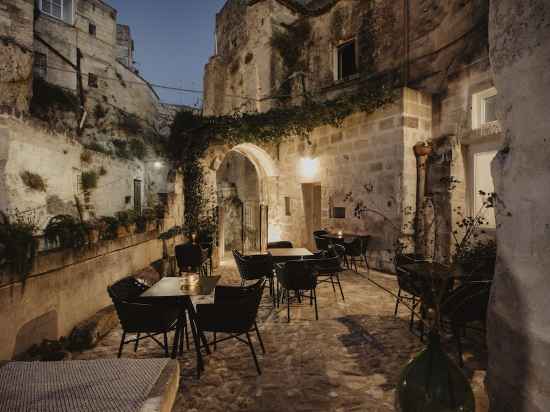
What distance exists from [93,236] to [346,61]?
8.67 metres

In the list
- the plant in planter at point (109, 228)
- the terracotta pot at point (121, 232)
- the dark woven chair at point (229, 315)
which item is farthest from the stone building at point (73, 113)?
the dark woven chair at point (229, 315)

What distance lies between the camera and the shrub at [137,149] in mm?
18250

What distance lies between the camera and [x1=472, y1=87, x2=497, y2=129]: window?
→ 5.48 m

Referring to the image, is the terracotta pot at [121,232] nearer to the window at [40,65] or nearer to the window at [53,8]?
the window at [40,65]

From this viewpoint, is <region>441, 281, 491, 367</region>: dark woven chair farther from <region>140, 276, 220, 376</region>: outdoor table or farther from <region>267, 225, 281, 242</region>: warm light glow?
<region>267, 225, 281, 242</region>: warm light glow

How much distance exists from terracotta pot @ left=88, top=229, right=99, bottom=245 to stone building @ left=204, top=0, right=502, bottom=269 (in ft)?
11.9

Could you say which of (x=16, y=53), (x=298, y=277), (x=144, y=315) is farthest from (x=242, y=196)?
(x=144, y=315)

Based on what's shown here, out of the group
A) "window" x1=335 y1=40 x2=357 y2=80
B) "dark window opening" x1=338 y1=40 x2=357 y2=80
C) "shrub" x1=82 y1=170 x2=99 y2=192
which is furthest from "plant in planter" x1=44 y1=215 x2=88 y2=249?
"shrub" x1=82 y1=170 x2=99 y2=192

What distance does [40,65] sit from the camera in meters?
14.3

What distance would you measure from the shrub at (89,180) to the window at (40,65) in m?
5.35

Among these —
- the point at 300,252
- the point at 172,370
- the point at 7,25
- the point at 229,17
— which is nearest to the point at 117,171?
the point at 7,25

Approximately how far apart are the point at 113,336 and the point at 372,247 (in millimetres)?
5014

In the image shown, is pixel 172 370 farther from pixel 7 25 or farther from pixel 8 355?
pixel 7 25

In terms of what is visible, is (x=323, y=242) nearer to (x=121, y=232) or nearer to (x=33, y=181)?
(x=121, y=232)
